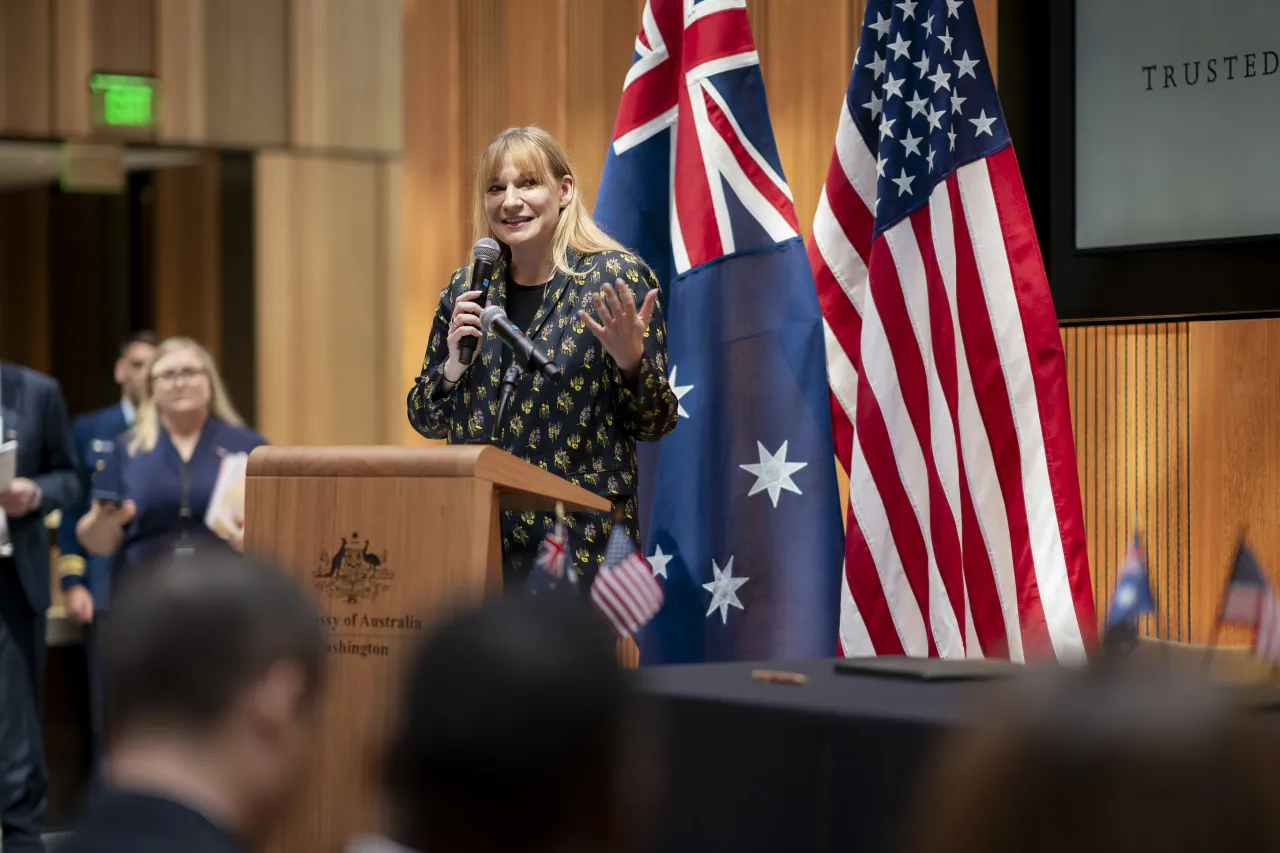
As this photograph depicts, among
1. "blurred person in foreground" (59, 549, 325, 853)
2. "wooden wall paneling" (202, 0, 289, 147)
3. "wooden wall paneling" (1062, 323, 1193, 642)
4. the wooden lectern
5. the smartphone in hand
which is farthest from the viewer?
"wooden wall paneling" (202, 0, 289, 147)

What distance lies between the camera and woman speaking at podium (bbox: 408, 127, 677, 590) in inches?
124

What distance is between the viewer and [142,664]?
4.29 feet

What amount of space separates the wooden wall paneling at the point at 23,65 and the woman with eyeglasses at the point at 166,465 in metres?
3.73

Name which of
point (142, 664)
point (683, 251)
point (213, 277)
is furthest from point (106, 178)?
point (142, 664)

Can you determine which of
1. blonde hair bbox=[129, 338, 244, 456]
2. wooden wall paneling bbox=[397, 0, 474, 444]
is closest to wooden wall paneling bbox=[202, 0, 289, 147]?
wooden wall paneling bbox=[397, 0, 474, 444]

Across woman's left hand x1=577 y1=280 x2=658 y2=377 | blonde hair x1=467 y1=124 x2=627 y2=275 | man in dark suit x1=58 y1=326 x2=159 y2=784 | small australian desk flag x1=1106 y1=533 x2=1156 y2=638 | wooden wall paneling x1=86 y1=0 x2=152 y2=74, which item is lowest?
man in dark suit x1=58 y1=326 x2=159 y2=784

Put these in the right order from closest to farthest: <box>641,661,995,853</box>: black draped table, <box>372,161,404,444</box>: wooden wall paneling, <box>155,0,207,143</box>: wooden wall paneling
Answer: <box>641,661,995,853</box>: black draped table → <box>155,0,207,143</box>: wooden wall paneling → <box>372,161,404,444</box>: wooden wall paneling

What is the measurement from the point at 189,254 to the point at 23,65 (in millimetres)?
1539

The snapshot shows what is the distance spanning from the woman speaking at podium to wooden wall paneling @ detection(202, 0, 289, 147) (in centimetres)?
685

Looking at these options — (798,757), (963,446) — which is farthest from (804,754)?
(963,446)

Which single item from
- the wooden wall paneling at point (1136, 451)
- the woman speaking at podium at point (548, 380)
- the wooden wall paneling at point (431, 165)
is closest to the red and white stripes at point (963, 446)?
the wooden wall paneling at point (1136, 451)

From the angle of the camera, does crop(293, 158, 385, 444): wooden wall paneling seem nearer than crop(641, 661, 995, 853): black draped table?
No

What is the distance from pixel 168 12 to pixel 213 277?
161 centimetres

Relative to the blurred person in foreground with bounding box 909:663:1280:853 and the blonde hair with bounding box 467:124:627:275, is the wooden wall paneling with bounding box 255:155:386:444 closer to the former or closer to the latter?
the blonde hair with bounding box 467:124:627:275
